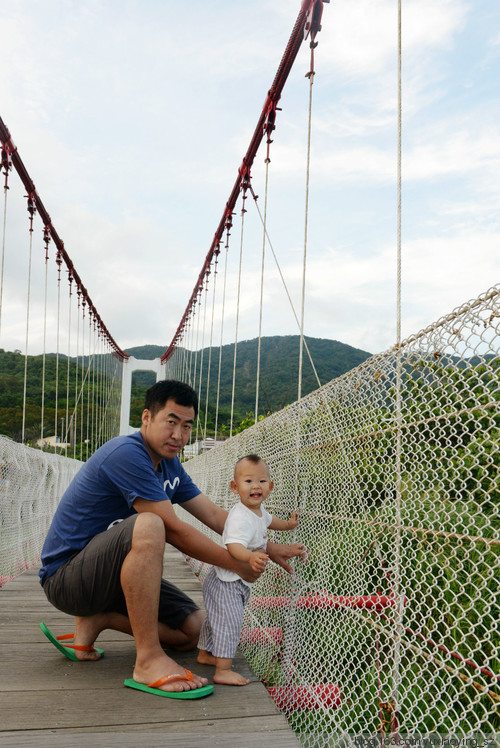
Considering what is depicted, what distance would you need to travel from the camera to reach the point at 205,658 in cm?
171

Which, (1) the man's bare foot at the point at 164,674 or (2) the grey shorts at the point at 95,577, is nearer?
(1) the man's bare foot at the point at 164,674

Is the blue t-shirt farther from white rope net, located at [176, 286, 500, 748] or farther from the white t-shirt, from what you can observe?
white rope net, located at [176, 286, 500, 748]

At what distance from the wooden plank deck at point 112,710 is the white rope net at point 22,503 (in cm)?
122

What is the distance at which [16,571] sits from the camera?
360 cm

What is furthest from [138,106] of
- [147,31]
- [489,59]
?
[489,59]

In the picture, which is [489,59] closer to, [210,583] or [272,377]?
[210,583]

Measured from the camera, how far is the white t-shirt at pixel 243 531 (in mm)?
1611

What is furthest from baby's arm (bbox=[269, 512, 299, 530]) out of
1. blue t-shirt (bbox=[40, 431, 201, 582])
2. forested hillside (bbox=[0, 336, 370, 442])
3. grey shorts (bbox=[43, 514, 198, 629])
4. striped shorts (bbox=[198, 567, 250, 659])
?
forested hillside (bbox=[0, 336, 370, 442])

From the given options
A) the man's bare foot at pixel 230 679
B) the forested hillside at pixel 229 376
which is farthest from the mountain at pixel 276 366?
the man's bare foot at pixel 230 679

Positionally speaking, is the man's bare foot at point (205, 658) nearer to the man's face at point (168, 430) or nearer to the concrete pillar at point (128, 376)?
the man's face at point (168, 430)

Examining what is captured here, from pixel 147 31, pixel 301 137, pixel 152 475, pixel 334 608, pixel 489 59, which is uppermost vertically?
pixel 147 31

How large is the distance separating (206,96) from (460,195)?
191 inches

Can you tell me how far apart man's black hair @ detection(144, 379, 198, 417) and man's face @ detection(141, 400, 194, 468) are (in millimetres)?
12

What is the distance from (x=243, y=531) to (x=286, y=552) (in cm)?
14
